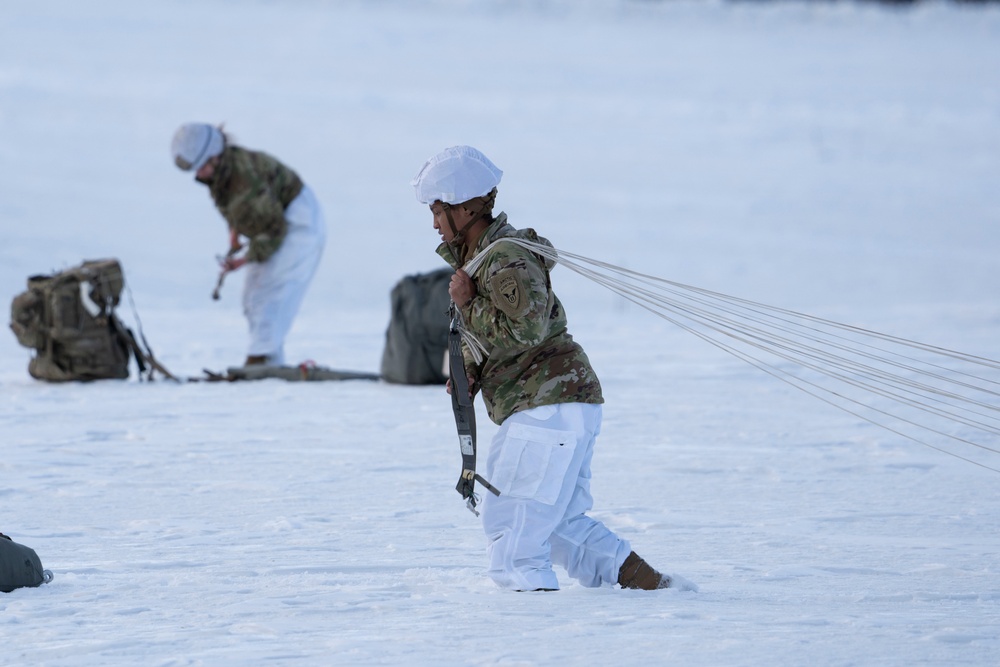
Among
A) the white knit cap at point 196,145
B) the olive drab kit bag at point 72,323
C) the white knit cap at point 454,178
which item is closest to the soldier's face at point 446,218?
the white knit cap at point 454,178

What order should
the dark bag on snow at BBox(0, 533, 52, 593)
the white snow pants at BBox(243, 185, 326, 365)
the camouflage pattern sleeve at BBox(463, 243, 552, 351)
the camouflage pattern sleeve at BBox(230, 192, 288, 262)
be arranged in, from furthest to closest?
the white snow pants at BBox(243, 185, 326, 365) → the camouflage pattern sleeve at BBox(230, 192, 288, 262) → the dark bag on snow at BBox(0, 533, 52, 593) → the camouflage pattern sleeve at BBox(463, 243, 552, 351)

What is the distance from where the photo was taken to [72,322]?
8633mm

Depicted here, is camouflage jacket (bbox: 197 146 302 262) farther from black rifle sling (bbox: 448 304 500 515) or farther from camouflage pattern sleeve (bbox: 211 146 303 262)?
black rifle sling (bbox: 448 304 500 515)

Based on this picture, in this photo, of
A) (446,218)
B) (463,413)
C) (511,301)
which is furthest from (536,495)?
(446,218)

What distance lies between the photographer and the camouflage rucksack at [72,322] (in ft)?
28.2

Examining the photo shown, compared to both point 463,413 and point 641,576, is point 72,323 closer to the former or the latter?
point 463,413

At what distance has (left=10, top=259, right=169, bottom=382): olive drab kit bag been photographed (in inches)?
338

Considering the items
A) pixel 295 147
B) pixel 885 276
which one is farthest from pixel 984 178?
pixel 295 147

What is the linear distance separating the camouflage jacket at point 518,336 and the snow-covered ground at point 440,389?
0.59m

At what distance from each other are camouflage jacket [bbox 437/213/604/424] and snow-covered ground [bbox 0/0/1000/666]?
594 mm

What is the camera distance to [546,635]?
11.7 feet

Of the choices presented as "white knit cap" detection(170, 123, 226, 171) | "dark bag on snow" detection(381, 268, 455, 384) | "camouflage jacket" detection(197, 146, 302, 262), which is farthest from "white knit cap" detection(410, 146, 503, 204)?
"camouflage jacket" detection(197, 146, 302, 262)

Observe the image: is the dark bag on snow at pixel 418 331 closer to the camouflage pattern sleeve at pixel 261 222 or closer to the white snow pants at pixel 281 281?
the white snow pants at pixel 281 281

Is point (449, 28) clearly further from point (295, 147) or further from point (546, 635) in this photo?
point (546, 635)
